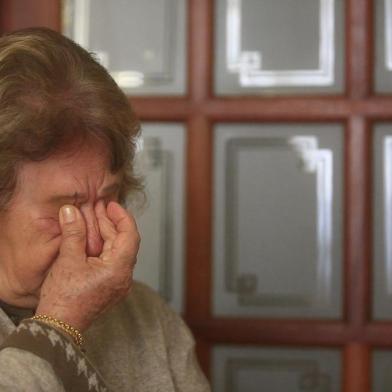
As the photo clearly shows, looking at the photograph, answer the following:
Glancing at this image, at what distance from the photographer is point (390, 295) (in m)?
2.33

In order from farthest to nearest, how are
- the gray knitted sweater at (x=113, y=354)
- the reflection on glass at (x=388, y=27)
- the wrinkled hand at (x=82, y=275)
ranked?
the reflection on glass at (x=388, y=27), the wrinkled hand at (x=82, y=275), the gray knitted sweater at (x=113, y=354)

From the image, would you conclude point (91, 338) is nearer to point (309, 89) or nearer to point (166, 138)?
point (166, 138)

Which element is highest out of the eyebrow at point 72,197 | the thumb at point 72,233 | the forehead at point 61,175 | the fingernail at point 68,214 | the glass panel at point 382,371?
the forehead at point 61,175

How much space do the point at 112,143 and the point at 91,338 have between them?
38 cm

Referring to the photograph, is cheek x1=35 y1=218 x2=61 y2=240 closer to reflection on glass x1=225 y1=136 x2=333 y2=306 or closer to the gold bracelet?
the gold bracelet

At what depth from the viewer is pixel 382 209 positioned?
7.59 ft

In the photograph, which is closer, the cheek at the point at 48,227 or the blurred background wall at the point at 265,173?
the cheek at the point at 48,227

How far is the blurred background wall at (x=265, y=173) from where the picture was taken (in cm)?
231

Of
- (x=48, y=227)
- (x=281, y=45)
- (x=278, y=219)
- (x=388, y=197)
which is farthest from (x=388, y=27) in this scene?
(x=48, y=227)

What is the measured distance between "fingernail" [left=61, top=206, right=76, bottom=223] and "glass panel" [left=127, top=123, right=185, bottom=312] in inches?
29.8

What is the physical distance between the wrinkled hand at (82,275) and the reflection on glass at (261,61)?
0.83 metres

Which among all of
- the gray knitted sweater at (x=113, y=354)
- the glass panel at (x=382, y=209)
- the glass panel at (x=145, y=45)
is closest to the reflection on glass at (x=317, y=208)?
the glass panel at (x=382, y=209)

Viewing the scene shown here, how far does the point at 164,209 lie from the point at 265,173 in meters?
0.26

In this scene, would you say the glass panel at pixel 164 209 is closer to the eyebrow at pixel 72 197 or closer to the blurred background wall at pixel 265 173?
the blurred background wall at pixel 265 173
